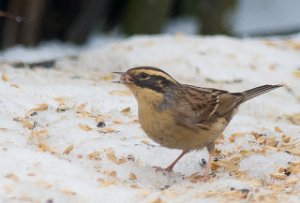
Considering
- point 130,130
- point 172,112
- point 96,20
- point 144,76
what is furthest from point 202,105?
point 96,20

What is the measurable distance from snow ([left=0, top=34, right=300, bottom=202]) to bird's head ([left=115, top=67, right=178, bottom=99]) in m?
0.60

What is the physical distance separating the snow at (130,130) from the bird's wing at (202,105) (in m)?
0.41

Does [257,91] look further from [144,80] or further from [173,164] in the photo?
[144,80]

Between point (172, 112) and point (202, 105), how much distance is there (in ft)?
1.30

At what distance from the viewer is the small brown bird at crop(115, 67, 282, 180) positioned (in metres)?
5.68

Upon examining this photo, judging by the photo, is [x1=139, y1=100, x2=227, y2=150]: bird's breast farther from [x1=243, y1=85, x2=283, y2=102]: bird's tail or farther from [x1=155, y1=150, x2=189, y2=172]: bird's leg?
[x1=243, y1=85, x2=283, y2=102]: bird's tail

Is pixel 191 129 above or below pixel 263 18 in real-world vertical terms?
above

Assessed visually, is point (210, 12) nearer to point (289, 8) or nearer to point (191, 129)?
point (289, 8)

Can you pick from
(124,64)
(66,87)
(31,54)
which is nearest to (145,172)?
(66,87)

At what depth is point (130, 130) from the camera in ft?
22.2

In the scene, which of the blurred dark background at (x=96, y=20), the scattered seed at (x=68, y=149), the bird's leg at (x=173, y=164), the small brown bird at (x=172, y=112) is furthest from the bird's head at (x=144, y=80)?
the blurred dark background at (x=96, y=20)

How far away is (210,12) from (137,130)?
17.2 ft

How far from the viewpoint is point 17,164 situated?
17.7ft

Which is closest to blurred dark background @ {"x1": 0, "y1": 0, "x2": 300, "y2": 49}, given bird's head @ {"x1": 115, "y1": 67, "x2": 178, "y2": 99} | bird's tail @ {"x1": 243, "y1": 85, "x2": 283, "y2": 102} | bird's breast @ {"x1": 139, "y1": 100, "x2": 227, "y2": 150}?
bird's tail @ {"x1": 243, "y1": 85, "x2": 283, "y2": 102}
